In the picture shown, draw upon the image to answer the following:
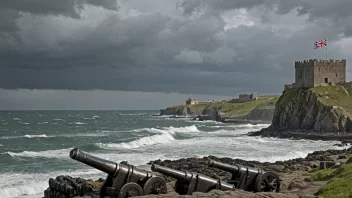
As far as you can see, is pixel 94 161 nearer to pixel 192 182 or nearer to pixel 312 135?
pixel 192 182

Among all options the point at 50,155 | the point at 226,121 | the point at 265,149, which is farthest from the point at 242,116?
the point at 50,155

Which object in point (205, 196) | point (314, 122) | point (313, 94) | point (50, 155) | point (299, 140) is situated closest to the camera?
point (205, 196)

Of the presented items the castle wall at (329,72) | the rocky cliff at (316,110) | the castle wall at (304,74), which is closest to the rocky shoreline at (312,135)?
the rocky cliff at (316,110)

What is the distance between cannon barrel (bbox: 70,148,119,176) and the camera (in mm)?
16406

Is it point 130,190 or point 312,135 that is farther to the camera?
point 312,135

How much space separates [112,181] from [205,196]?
3.87 meters

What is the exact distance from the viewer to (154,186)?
1730 centimetres

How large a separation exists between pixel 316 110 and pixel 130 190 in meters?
66.1

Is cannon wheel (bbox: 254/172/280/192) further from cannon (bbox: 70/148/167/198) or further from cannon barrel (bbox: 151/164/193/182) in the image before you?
cannon (bbox: 70/148/167/198)

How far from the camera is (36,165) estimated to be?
4031cm

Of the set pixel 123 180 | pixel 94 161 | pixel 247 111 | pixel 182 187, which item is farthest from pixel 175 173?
pixel 247 111

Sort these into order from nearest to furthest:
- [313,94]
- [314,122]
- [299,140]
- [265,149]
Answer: [265,149] < [299,140] < [314,122] < [313,94]

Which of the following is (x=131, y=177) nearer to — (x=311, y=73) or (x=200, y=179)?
(x=200, y=179)

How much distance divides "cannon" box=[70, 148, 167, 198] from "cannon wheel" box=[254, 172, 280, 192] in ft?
12.8
